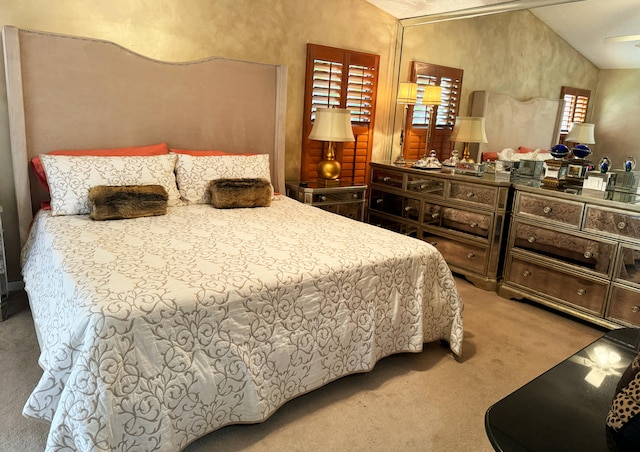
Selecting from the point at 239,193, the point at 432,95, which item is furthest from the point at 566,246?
the point at 239,193

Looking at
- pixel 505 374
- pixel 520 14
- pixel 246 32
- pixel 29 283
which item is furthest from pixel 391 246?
pixel 520 14

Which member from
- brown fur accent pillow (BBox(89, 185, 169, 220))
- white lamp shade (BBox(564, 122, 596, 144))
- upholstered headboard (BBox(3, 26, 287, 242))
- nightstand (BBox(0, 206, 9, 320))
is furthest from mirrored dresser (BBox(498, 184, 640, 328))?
nightstand (BBox(0, 206, 9, 320))

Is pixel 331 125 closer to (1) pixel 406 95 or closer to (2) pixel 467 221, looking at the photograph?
(1) pixel 406 95

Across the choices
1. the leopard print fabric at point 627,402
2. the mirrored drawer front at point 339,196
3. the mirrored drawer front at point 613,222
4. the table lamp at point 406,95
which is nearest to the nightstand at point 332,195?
the mirrored drawer front at point 339,196

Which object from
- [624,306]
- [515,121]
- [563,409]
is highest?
[515,121]

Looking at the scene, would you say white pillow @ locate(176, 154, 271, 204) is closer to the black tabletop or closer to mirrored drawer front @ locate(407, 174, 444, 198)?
mirrored drawer front @ locate(407, 174, 444, 198)

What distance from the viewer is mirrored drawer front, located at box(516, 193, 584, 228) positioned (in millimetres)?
3029

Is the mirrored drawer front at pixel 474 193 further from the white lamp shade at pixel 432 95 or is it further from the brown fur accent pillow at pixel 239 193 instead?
the brown fur accent pillow at pixel 239 193

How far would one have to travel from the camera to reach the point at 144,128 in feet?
10.6

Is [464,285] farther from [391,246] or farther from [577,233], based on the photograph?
[391,246]

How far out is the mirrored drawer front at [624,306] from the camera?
278 centimetres

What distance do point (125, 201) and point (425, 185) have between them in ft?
8.04

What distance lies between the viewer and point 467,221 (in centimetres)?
369

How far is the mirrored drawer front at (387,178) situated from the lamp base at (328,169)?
546 mm
